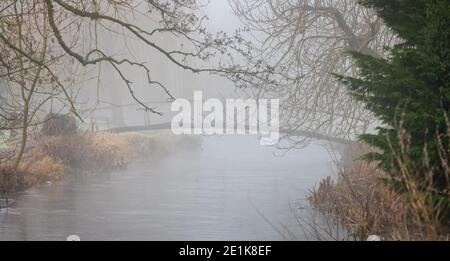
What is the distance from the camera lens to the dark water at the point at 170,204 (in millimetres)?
11297

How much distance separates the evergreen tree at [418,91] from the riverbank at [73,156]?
9.30 meters

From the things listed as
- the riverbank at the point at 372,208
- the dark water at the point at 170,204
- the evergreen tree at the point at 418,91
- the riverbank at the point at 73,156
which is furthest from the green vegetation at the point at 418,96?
the riverbank at the point at 73,156

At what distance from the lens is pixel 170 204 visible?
1498 cm

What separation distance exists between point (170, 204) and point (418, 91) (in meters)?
8.84

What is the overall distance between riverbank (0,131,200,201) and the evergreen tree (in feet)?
30.5

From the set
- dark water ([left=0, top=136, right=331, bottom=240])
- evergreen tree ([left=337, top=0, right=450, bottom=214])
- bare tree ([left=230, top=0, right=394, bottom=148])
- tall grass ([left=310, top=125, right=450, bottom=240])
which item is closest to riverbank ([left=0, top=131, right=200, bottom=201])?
dark water ([left=0, top=136, right=331, bottom=240])

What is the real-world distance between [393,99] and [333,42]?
8.98 metres

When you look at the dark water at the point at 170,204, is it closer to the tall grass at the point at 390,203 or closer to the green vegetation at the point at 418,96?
the tall grass at the point at 390,203

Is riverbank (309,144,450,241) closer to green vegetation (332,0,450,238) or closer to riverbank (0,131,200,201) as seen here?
green vegetation (332,0,450,238)

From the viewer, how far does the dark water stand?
37.1 ft
